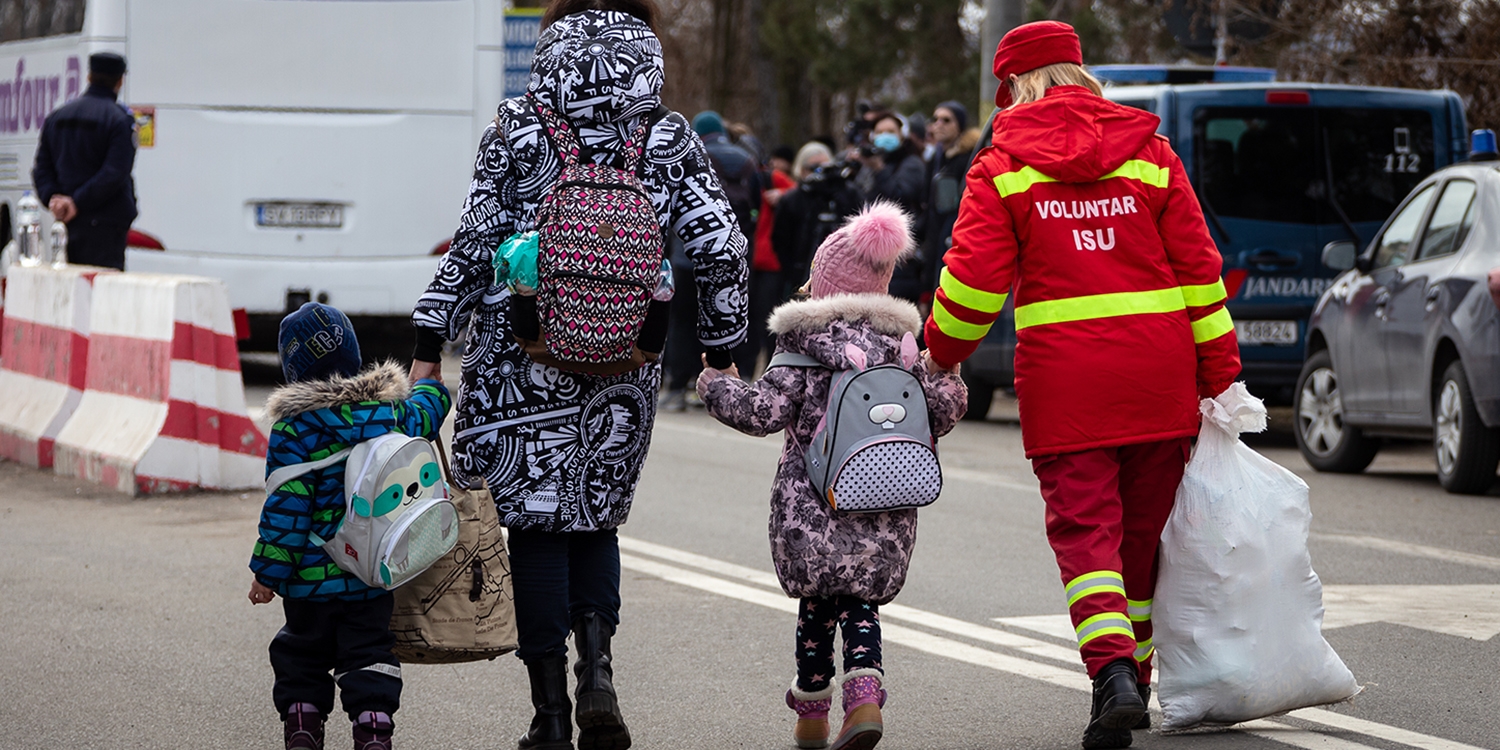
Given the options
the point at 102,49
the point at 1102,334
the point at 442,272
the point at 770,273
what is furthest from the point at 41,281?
the point at 1102,334

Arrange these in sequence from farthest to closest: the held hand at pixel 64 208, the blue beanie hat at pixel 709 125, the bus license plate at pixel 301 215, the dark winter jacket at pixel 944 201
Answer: the blue beanie hat at pixel 709 125
the bus license plate at pixel 301 215
the dark winter jacket at pixel 944 201
the held hand at pixel 64 208

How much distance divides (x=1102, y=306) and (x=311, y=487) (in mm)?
1908

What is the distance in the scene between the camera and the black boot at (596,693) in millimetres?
4730

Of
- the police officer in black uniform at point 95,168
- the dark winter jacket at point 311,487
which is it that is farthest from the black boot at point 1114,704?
the police officer in black uniform at point 95,168

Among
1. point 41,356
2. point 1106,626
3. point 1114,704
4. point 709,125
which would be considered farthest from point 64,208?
point 1114,704

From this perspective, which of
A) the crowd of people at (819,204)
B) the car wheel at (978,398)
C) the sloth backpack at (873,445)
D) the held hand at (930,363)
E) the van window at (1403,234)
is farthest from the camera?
the crowd of people at (819,204)

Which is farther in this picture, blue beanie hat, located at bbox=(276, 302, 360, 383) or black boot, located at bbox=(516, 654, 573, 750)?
black boot, located at bbox=(516, 654, 573, 750)

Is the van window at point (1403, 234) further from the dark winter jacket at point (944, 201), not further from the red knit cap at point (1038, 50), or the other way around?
the red knit cap at point (1038, 50)

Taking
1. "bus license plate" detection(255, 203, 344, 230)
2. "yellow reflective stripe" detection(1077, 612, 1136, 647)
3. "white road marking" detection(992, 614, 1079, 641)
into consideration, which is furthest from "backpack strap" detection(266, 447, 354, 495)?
"bus license plate" detection(255, 203, 344, 230)

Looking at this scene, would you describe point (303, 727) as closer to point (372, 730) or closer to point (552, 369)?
point (372, 730)

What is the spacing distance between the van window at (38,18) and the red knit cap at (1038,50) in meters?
11.4

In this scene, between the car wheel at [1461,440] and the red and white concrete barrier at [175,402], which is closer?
the red and white concrete barrier at [175,402]

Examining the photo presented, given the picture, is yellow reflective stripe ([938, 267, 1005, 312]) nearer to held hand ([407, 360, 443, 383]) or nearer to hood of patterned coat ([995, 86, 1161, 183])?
hood of patterned coat ([995, 86, 1161, 183])

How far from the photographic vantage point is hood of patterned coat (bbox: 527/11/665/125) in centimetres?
469
